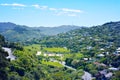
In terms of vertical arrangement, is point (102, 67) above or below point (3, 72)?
below

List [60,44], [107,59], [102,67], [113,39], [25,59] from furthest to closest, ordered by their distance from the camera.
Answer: [60,44] < [113,39] < [107,59] < [102,67] < [25,59]

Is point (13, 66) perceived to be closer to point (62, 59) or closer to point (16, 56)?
point (16, 56)

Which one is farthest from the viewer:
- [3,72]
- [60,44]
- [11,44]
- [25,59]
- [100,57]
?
[60,44]

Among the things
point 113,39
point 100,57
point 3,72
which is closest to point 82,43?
point 113,39

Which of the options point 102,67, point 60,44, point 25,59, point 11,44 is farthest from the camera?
point 60,44

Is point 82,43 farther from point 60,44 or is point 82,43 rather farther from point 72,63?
point 72,63

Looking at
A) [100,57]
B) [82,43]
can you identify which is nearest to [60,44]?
[82,43]

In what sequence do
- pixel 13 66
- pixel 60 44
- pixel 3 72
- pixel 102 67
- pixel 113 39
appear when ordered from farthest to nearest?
1. pixel 60 44
2. pixel 113 39
3. pixel 102 67
4. pixel 13 66
5. pixel 3 72

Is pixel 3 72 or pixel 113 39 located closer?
pixel 3 72

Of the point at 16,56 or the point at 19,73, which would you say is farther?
the point at 16,56
